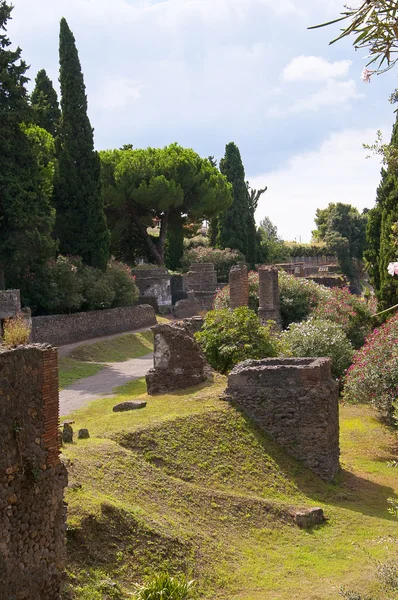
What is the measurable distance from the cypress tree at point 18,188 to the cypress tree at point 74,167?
431 cm

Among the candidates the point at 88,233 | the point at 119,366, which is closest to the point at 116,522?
the point at 119,366

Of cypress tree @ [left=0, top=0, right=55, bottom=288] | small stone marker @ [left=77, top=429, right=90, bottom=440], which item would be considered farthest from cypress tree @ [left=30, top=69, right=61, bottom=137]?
small stone marker @ [left=77, top=429, right=90, bottom=440]

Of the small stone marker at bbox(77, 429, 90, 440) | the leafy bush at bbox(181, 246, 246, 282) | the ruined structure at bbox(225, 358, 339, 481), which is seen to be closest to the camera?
the small stone marker at bbox(77, 429, 90, 440)

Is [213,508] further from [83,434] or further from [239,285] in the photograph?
[239,285]

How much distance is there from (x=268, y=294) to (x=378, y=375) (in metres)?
8.82

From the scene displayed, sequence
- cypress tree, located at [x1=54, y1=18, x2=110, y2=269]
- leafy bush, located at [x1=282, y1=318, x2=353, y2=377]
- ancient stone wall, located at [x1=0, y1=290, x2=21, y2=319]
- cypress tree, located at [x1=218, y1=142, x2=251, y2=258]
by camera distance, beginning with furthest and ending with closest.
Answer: cypress tree, located at [x1=218, y1=142, x2=251, y2=258] < cypress tree, located at [x1=54, y1=18, x2=110, y2=269] < ancient stone wall, located at [x1=0, y1=290, x2=21, y2=319] < leafy bush, located at [x1=282, y1=318, x2=353, y2=377]

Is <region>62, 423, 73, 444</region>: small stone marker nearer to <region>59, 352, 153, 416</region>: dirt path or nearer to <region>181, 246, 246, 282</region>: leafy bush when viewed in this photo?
<region>59, 352, 153, 416</region>: dirt path

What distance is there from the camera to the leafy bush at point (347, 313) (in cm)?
2511

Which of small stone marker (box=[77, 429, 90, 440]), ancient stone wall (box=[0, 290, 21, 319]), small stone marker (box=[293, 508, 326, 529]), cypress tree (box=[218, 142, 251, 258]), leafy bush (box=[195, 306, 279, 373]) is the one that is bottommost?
small stone marker (box=[293, 508, 326, 529])

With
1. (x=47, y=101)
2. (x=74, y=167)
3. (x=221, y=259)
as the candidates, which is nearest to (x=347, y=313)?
(x=74, y=167)

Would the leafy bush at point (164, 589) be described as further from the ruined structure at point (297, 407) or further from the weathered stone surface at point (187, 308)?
the weathered stone surface at point (187, 308)

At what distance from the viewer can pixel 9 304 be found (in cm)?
2606

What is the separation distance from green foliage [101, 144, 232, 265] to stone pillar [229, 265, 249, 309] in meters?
22.2

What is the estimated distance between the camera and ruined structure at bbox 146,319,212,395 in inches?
656
